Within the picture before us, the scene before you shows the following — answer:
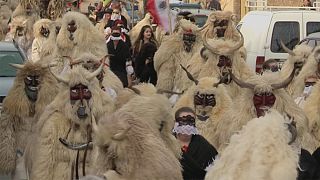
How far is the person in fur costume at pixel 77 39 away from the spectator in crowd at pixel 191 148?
17.6 feet

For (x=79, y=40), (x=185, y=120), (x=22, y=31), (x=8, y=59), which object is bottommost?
(x=22, y=31)

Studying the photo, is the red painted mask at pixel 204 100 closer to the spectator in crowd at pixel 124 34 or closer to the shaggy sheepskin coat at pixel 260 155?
the shaggy sheepskin coat at pixel 260 155

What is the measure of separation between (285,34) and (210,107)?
7667 mm

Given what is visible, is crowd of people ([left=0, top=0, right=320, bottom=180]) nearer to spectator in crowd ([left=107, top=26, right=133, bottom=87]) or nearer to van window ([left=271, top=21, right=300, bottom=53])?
spectator in crowd ([left=107, top=26, right=133, bottom=87])

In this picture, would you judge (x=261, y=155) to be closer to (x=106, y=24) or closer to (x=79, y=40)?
(x=79, y=40)

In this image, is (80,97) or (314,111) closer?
(80,97)

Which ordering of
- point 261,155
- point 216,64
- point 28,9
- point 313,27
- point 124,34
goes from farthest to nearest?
1. point 28,9
2. point 313,27
3. point 124,34
4. point 216,64
5. point 261,155

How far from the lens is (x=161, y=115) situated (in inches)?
315

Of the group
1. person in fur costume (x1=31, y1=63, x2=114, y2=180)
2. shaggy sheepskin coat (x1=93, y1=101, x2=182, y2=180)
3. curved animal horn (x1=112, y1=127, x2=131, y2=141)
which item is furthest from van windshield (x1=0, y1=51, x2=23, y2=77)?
curved animal horn (x1=112, y1=127, x2=131, y2=141)

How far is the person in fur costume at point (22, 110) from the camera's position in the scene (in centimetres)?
1040

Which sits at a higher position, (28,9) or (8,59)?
(8,59)

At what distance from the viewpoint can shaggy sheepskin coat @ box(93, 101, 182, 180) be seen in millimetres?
6012

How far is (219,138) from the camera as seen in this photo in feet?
32.3

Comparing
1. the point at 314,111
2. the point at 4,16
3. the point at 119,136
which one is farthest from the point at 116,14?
the point at 119,136
